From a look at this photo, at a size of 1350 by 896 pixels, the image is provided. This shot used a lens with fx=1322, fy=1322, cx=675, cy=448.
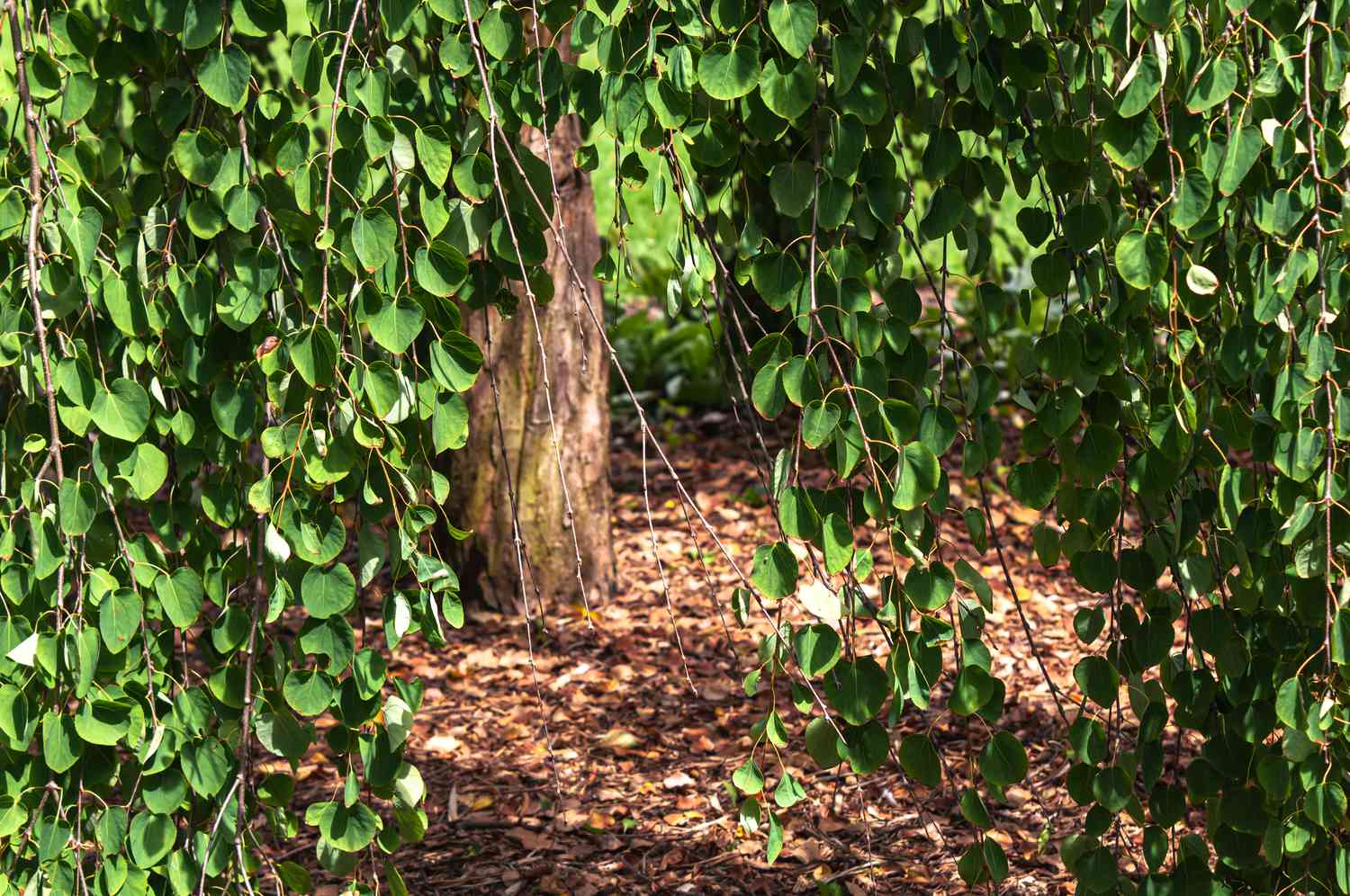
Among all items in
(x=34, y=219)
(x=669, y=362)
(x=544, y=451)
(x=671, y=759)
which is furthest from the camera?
(x=669, y=362)

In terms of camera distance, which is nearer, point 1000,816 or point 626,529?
point 1000,816

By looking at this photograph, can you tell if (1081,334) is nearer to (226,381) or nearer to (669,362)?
(226,381)

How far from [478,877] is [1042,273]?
1.47 metres

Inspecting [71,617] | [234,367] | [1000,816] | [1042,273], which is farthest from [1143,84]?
[1000,816]

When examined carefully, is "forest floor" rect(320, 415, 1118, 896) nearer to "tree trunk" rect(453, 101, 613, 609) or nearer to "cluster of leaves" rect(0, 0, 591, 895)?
"tree trunk" rect(453, 101, 613, 609)

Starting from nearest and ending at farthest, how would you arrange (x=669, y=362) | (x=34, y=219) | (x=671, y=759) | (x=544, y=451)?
(x=34, y=219) < (x=671, y=759) < (x=544, y=451) < (x=669, y=362)

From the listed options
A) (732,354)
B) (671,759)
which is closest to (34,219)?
(732,354)

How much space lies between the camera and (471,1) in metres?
1.16

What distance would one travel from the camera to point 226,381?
124 cm

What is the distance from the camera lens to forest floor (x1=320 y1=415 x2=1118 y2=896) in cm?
218

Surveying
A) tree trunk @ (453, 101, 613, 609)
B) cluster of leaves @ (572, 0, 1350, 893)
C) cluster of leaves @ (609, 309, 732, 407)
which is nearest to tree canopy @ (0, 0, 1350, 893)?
cluster of leaves @ (572, 0, 1350, 893)

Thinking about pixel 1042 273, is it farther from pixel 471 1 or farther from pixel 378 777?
pixel 378 777

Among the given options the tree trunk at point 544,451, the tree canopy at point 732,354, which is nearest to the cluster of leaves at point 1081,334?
the tree canopy at point 732,354

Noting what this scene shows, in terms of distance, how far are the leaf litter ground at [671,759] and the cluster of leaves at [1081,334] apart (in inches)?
13.0
